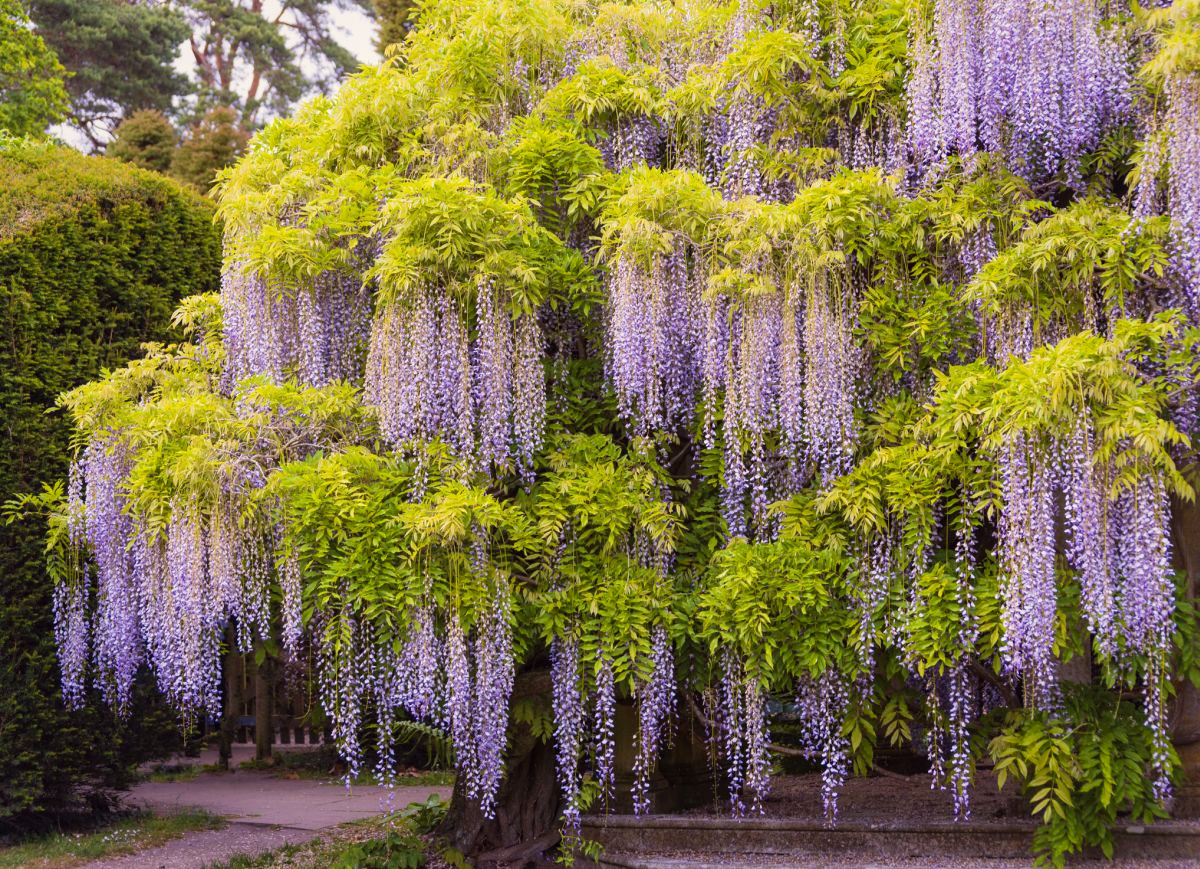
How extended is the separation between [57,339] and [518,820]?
206 inches

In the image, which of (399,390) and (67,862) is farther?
(67,862)

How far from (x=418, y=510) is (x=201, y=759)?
10.8m

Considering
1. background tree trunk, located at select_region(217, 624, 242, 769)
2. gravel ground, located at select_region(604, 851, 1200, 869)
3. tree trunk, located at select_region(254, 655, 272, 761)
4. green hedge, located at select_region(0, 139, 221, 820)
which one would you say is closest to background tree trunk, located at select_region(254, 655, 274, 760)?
tree trunk, located at select_region(254, 655, 272, 761)

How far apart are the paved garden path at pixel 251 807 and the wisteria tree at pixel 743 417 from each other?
209cm

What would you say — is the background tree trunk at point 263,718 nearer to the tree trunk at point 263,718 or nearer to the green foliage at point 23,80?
the tree trunk at point 263,718

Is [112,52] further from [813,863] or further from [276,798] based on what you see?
[813,863]

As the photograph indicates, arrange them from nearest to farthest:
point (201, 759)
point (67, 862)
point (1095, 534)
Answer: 1. point (1095, 534)
2. point (67, 862)
3. point (201, 759)

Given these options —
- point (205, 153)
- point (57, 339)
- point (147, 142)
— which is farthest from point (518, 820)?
point (147, 142)

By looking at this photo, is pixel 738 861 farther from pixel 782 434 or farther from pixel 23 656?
pixel 23 656

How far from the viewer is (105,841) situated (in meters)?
8.68

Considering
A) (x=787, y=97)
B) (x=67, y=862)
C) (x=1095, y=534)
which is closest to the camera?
(x=1095, y=534)

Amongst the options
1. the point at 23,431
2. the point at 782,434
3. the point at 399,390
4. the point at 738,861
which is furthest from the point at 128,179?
the point at 738,861

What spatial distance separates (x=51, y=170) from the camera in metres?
A: 9.56

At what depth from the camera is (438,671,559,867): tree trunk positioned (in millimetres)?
7590
